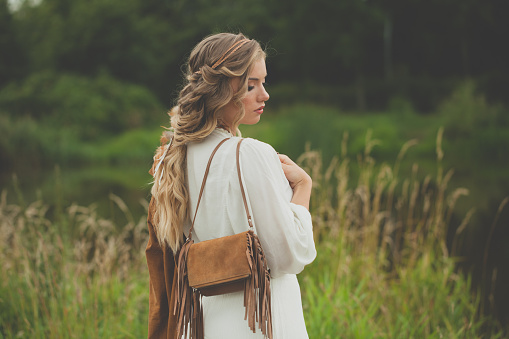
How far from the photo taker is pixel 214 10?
35.7 m

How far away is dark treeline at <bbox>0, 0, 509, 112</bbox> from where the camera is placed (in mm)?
27531

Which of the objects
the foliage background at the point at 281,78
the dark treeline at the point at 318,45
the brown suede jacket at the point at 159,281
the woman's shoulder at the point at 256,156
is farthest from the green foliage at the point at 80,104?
the woman's shoulder at the point at 256,156

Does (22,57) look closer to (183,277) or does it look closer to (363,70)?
(363,70)

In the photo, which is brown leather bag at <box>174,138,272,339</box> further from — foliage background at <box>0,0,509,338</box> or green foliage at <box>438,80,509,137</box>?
green foliage at <box>438,80,509,137</box>

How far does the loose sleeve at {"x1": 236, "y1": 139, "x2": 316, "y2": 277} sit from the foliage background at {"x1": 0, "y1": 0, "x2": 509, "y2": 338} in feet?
39.3

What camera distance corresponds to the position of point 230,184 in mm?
1534

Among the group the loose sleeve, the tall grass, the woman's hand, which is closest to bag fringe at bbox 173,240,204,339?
the loose sleeve

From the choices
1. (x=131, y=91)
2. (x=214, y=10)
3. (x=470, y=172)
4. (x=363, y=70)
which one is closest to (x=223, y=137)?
(x=470, y=172)

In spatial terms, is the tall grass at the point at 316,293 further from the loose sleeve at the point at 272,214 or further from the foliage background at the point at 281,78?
the foliage background at the point at 281,78

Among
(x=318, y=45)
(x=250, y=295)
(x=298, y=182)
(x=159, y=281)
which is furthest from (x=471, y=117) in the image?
(x=250, y=295)

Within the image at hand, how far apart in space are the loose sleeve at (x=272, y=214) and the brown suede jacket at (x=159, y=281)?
1.40ft

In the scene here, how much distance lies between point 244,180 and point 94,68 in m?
32.5

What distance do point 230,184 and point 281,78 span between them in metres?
33.6

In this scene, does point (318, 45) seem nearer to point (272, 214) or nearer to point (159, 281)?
point (159, 281)
